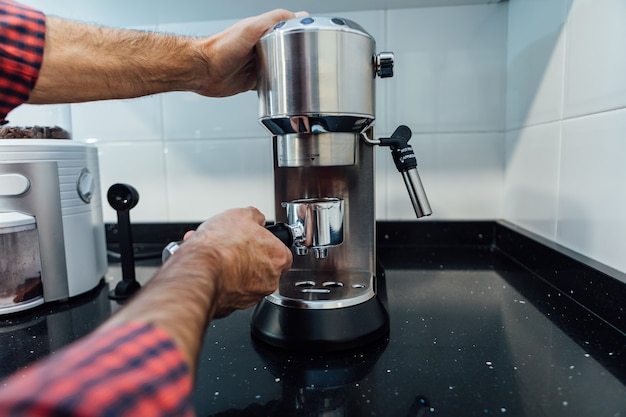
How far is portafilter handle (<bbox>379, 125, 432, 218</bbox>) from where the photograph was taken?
0.43m

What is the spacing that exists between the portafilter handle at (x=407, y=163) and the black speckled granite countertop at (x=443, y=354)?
0.47 feet

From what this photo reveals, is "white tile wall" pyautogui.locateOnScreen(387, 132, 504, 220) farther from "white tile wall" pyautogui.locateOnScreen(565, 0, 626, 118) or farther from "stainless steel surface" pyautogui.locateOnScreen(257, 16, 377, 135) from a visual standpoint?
"stainless steel surface" pyautogui.locateOnScreen(257, 16, 377, 135)

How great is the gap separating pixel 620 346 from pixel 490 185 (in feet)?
1.35

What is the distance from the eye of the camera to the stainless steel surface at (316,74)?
358 mm

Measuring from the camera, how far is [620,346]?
410 millimetres

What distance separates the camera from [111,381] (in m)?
0.17

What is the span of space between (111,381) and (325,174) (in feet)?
1.13

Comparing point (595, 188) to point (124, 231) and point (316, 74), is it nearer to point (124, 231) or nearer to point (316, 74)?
point (316, 74)

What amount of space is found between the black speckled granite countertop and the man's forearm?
272mm

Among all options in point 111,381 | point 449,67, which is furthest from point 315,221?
point 449,67

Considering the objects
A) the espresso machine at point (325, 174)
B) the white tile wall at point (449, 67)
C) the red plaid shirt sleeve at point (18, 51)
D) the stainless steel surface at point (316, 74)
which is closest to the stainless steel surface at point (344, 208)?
the espresso machine at point (325, 174)

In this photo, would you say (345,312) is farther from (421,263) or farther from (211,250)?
(421,263)

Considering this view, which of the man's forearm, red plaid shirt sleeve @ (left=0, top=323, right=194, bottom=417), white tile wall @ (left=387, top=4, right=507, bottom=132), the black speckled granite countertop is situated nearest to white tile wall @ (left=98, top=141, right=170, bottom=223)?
the black speckled granite countertop

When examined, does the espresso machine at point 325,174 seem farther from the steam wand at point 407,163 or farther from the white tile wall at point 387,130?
the white tile wall at point 387,130
